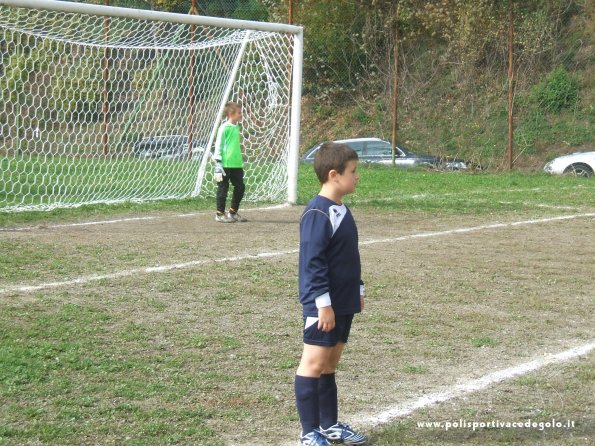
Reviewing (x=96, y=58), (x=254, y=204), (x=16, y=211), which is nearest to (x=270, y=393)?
(x=16, y=211)

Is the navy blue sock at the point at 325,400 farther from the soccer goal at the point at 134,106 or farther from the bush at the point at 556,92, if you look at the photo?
the bush at the point at 556,92

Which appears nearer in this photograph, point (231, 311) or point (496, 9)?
point (231, 311)

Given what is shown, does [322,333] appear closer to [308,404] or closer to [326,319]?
[326,319]

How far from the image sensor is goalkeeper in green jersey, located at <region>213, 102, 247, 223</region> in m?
11.5

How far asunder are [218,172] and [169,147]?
3.59 m

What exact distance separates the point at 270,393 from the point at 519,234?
21.9 feet

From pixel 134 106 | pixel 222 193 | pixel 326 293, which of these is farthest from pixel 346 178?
pixel 134 106

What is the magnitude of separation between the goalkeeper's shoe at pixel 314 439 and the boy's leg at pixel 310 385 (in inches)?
0.9

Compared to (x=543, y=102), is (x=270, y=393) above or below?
below

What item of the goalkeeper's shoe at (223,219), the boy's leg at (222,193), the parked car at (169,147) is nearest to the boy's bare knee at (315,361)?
the boy's leg at (222,193)

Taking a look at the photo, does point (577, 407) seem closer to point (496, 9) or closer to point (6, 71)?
point (6, 71)

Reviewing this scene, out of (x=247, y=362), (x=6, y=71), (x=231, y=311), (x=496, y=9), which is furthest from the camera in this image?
(x=496, y=9)

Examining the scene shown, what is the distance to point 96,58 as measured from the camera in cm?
1428

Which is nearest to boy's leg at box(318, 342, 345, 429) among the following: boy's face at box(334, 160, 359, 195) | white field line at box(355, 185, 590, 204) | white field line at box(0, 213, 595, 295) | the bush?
boy's face at box(334, 160, 359, 195)
